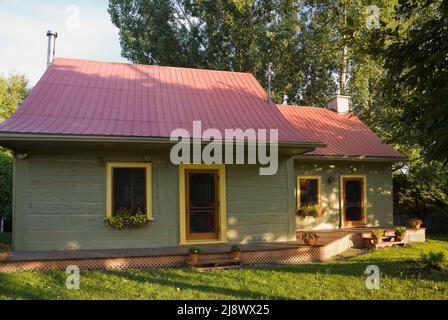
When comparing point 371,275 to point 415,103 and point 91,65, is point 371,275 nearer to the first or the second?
point 415,103

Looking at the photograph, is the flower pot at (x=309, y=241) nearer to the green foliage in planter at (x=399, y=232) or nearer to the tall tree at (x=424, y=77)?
the tall tree at (x=424, y=77)

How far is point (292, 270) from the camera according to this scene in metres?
7.52

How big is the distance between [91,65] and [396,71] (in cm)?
809

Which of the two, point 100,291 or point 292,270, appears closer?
point 100,291

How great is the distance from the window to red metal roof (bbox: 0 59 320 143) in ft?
10.1

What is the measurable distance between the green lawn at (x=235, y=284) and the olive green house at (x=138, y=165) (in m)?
1.61

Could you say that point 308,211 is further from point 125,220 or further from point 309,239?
point 125,220

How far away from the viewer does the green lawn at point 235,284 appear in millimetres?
5719

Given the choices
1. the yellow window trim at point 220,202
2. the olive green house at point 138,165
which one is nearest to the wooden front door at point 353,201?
the olive green house at point 138,165

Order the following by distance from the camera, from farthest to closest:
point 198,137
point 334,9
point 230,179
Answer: point 334,9 → point 230,179 → point 198,137

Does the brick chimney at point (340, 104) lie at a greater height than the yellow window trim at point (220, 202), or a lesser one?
greater

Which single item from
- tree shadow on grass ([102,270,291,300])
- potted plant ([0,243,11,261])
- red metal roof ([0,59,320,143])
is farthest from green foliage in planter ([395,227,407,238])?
potted plant ([0,243,11,261])

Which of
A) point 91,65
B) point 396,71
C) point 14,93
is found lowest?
point 396,71
